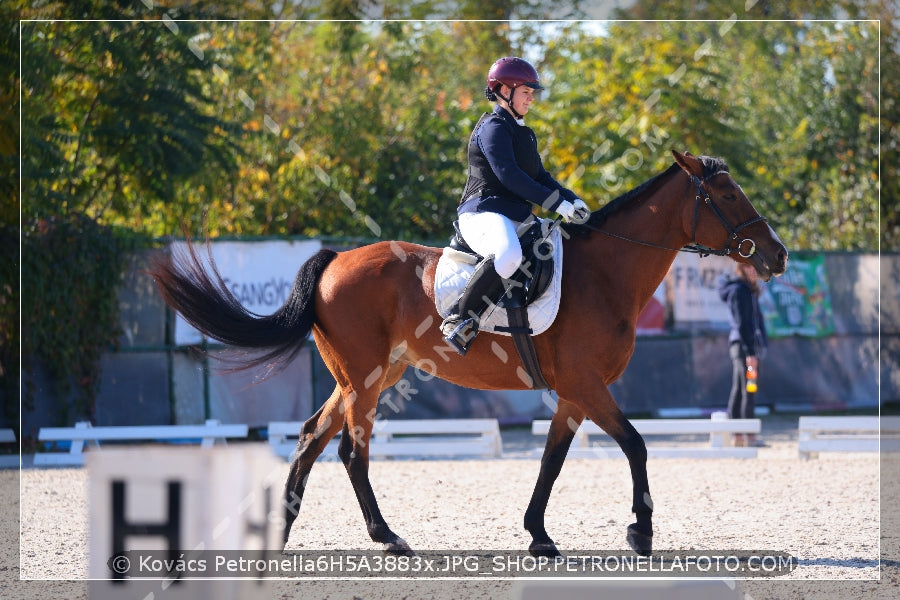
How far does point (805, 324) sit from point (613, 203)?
9.83 m

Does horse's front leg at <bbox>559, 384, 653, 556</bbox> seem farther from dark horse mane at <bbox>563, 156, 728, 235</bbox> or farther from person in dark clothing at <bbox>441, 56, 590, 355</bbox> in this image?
dark horse mane at <bbox>563, 156, 728, 235</bbox>

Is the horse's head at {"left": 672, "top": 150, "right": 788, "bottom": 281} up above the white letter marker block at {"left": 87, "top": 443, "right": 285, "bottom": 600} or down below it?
above

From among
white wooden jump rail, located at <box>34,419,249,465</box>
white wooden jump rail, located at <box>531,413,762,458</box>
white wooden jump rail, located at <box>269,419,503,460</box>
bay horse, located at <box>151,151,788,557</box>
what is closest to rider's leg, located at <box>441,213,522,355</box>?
bay horse, located at <box>151,151,788,557</box>

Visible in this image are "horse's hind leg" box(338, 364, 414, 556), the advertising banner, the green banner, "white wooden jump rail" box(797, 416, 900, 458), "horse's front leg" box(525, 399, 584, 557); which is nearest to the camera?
"horse's front leg" box(525, 399, 584, 557)

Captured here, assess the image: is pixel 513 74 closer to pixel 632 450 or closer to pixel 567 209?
pixel 567 209

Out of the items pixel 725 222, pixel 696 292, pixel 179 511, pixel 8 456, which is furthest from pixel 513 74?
pixel 696 292

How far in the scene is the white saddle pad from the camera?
5879 millimetres

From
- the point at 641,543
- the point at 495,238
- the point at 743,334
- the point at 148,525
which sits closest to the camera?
the point at 148,525

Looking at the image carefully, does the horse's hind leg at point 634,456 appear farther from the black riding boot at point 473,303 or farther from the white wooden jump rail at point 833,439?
the white wooden jump rail at point 833,439

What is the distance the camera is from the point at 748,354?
1140cm

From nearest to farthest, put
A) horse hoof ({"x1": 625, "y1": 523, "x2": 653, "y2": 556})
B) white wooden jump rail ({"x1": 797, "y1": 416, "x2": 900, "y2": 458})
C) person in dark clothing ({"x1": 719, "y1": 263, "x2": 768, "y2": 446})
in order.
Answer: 1. horse hoof ({"x1": 625, "y1": 523, "x2": 653, "y2": 556})
2. white wooden jump rail ({"x1": 797, "y1": 416, "x2": 900, "y2": 458})
3. person in dark clothing ({"x1": 719, "y1": 263, "x2": 768, "y2": 446})

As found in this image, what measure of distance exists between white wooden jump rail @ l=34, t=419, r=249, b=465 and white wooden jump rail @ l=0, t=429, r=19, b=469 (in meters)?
0.26

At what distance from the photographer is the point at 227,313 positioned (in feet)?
21.0

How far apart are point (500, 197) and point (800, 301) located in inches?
405
